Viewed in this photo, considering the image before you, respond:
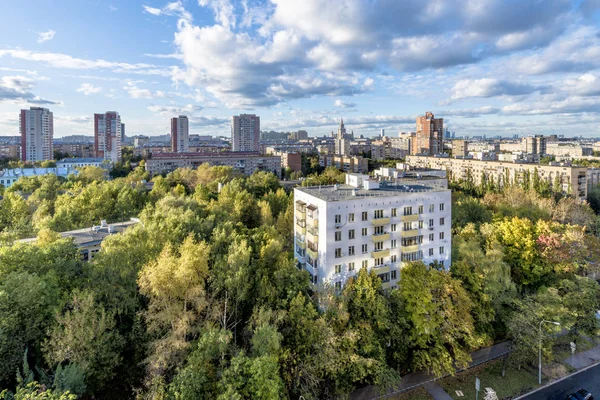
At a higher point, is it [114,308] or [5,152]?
[5,152]

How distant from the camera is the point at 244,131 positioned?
579 ft

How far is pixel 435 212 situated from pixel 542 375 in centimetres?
1301

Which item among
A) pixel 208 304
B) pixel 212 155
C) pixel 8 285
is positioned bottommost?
pixel 208 304

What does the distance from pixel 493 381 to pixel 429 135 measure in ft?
443

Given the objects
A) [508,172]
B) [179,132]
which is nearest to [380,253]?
[508,172]

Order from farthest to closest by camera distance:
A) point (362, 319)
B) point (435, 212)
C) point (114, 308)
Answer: point (435, 212) < point (362, 319) < point (114, 308)

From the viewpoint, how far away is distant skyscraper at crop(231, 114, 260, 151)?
174250 millimetres

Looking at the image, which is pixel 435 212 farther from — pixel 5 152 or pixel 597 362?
pixel 5 152

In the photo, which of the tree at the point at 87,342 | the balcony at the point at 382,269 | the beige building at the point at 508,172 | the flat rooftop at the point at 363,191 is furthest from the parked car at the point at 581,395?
the beige building at the point at 508,172

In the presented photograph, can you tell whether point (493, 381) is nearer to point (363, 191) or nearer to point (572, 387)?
point (572, 387)

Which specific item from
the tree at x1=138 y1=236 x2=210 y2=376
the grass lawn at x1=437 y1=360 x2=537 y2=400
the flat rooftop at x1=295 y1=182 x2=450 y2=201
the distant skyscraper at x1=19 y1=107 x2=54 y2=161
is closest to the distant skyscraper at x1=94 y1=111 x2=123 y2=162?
the distant skyscraper at x1=19 y1=107 x2=54 y2=161

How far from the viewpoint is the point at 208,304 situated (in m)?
20.4

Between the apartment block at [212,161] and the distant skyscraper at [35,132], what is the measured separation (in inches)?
1881

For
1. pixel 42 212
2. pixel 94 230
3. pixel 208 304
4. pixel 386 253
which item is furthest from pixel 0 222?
pixel 386 253
